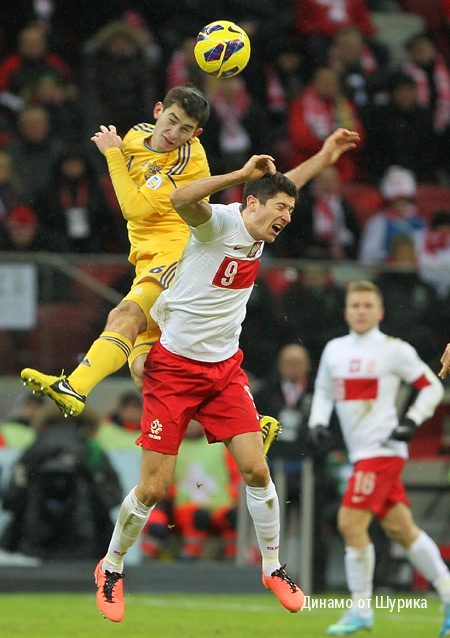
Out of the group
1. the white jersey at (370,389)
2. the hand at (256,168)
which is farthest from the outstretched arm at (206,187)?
the white jersey at (370,389)

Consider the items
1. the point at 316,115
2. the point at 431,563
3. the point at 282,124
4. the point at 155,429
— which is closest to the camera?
the point at 155,429

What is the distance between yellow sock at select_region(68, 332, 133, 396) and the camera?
7504 millimetres

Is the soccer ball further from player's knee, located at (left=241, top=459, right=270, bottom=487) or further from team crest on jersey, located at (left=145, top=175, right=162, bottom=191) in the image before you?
player's knee, located at (left=241, top=459, right=270, bottom=487)

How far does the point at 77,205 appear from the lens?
515 inches

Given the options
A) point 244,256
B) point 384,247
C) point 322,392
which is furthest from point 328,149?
point 384,247

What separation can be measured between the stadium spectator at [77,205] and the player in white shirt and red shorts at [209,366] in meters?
5.33

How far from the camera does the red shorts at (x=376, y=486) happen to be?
10.0m

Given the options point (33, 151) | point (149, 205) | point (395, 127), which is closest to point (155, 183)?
point (149, 205)

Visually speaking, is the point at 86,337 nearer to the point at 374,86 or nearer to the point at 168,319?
the point at 168,319

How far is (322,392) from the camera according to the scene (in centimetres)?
1041

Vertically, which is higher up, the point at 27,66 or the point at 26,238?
the point at 27,66

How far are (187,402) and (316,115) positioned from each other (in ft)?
26.6

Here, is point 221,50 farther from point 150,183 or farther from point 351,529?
point 351,529

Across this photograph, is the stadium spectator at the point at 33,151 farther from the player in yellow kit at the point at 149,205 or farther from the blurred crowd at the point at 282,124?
the player in yellow kit at the point at 149,205
